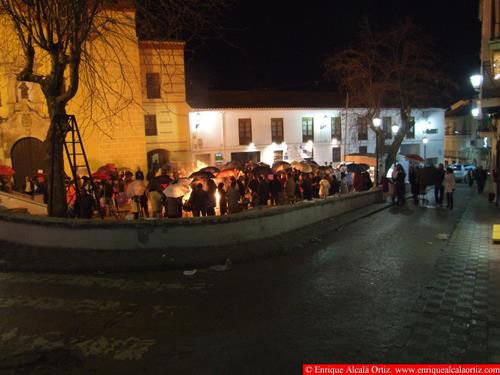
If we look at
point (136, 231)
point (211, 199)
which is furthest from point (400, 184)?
point (136, 231)

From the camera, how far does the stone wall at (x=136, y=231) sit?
9.67 meters

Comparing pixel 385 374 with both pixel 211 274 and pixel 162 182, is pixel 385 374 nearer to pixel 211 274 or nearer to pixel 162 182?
pixel 211 274

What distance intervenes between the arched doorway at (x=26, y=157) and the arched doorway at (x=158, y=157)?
7.06 meters

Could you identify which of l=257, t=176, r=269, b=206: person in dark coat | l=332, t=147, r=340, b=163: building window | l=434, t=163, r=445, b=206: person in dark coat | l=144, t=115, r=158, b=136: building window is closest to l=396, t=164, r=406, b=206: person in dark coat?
l=434, t=163, r=445, b=206: person in dark coat

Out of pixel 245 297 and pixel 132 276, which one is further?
pixel 132 276

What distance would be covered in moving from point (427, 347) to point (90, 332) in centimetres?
412

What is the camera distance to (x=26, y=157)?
78.3 ft

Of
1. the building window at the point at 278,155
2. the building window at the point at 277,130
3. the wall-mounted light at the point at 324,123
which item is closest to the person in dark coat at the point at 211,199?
the building window at the point at 277,130

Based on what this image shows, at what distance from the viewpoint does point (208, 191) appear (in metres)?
13.6

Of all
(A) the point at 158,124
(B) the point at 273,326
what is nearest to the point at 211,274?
(B) the point at 273,326

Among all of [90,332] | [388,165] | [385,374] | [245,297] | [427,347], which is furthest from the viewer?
[388,165]

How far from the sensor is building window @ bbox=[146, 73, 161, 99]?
28.9m

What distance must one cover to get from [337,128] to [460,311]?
33658 mm

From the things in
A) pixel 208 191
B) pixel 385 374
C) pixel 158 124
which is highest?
pixel 158 124
